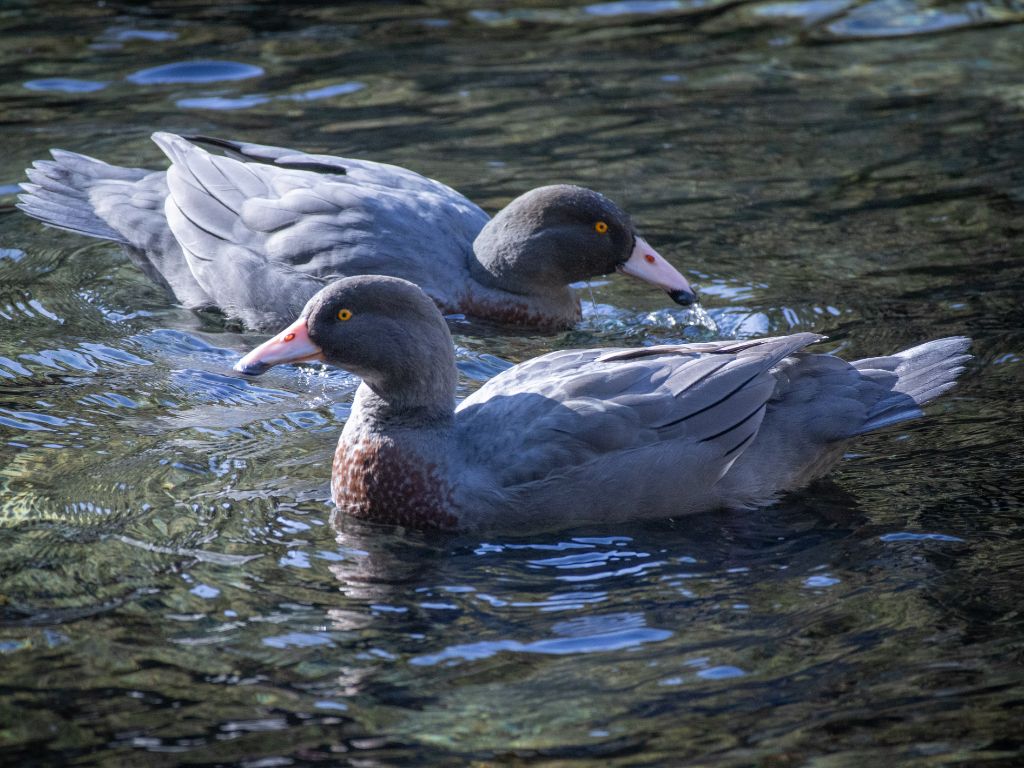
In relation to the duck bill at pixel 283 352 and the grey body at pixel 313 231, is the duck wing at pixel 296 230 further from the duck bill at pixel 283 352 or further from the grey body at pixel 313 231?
the duck bill at pixel 283 352

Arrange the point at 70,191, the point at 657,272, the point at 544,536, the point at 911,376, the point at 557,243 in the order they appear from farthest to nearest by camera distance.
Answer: the point at 70,191 → the point at 557,243 → the point at 657,272 → the point at 911,376 → the point at 544,536

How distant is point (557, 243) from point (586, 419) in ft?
8.62

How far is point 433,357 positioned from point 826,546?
1.83 m

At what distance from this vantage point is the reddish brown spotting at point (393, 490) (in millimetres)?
6016

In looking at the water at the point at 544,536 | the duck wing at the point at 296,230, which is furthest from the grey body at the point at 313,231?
the water at the point at 544,536

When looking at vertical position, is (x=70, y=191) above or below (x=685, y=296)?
above

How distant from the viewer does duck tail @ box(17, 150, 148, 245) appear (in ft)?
28.3

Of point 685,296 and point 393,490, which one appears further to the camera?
point 685,296

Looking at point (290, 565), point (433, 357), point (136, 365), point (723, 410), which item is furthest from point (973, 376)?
point (136, 365)

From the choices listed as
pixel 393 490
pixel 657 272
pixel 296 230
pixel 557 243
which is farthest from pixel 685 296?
pixel 393 490

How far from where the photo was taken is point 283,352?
6.10 meters

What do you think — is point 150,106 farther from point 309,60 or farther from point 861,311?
point 861,311

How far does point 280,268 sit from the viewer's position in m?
8.12

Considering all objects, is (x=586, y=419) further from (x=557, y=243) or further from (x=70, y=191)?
(x=70, y=191)
